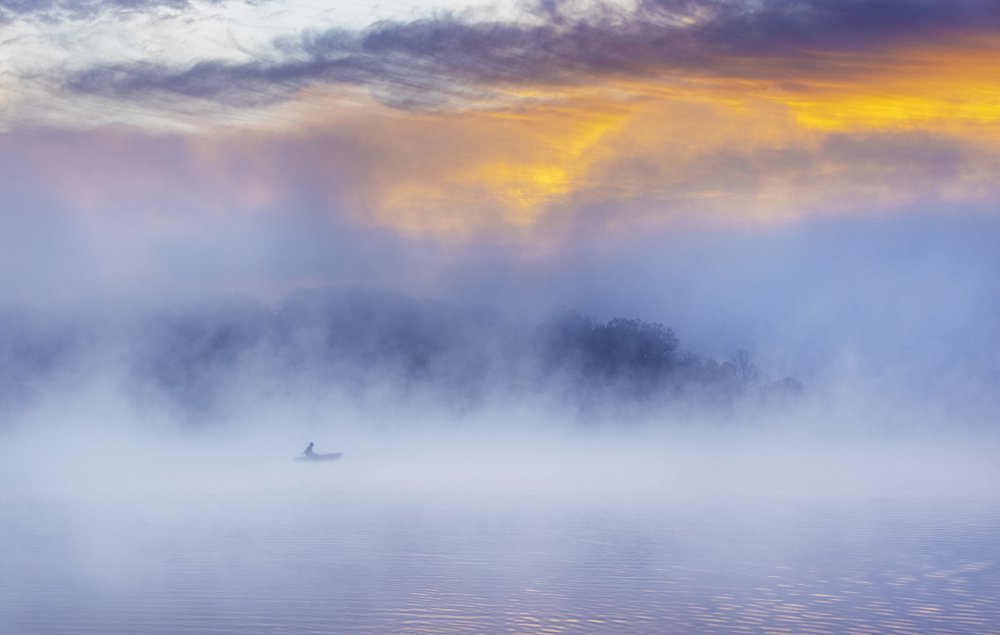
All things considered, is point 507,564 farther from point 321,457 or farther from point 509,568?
point 321,457

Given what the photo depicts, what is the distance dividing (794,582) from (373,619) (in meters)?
7.93

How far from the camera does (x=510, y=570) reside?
26.5m

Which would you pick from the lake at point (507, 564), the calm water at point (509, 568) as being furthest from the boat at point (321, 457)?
the calm water at point (509, 568)

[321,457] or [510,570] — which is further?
[321,457]

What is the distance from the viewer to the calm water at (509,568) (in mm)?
21406

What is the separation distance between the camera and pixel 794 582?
24578 mm

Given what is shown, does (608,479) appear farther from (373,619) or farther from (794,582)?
(373,619)

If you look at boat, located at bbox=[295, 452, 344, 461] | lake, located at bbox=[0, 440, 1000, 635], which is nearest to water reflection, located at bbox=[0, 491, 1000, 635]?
lake, located at bbox=[0, 440, 1000, 635]

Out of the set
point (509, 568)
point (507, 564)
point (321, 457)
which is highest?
point (509, 568)

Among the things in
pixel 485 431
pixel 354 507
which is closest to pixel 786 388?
pixel 485 431

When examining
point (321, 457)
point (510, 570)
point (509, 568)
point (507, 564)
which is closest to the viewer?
point (510, 570)

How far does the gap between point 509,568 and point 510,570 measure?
0.25m

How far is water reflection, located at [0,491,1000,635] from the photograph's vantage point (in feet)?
70.1

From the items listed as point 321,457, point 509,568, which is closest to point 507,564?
point 509,568
